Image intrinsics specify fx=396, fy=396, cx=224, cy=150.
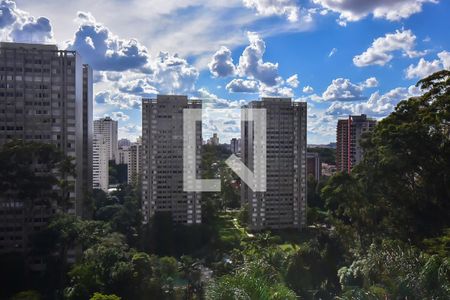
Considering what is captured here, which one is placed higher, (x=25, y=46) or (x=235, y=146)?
(x=25, y=46)

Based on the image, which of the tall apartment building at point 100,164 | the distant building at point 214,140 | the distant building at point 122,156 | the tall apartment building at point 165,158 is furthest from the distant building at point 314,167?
the distant building at point 122,156

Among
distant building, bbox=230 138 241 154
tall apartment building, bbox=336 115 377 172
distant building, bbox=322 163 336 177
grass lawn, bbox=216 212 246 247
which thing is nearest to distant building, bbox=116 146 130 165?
grass lawn, bbox=216 212 246 247

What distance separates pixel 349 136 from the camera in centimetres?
1598

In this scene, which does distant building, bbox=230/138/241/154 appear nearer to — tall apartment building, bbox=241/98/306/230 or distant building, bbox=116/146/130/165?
tall apartment building, bbox=241/98/306/230

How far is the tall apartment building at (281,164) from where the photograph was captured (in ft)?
40.3

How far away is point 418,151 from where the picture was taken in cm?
521

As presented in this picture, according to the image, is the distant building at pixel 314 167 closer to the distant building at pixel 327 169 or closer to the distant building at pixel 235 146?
the distant building at pixel 327 169

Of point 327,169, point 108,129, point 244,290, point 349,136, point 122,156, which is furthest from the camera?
point 122,156

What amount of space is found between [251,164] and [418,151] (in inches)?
298

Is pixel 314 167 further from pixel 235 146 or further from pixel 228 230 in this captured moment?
pixel 228 230
